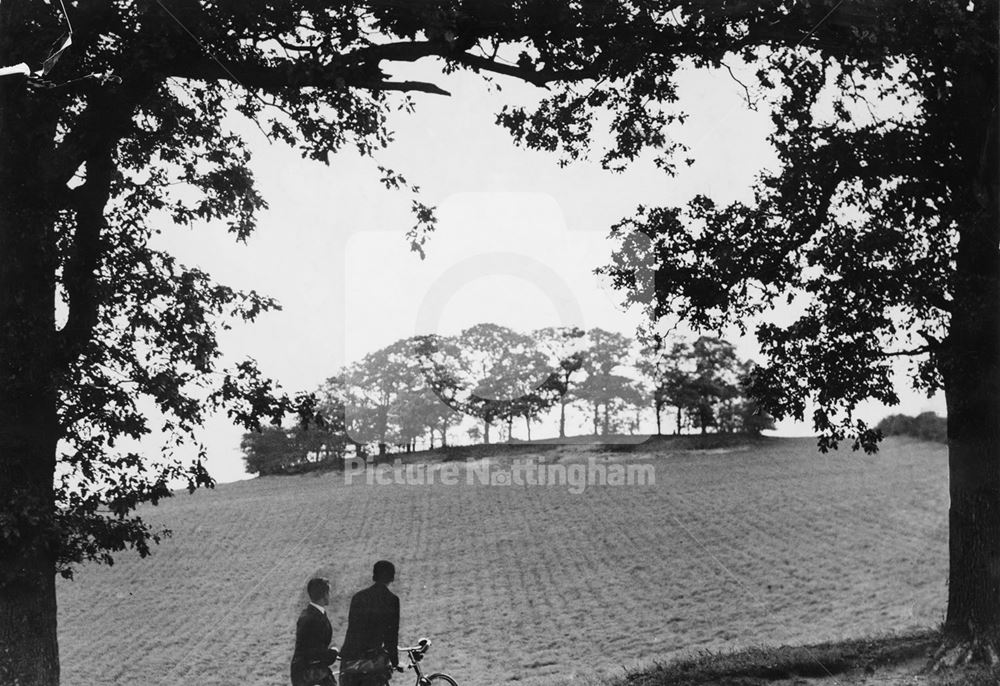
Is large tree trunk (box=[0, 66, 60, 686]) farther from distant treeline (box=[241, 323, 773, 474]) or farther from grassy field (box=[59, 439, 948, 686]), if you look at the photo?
distant treeline (box=[241, 323, 773, 474])

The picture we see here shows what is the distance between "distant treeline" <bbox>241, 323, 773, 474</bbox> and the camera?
1786 centimetres

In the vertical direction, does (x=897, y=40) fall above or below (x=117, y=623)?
above

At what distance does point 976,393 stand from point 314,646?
9.37 meters

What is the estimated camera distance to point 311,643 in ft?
26.2

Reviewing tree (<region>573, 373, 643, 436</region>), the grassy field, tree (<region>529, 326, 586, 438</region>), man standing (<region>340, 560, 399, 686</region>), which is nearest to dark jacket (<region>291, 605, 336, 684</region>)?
man standing (<region>340, 560, 399, 686</region>)

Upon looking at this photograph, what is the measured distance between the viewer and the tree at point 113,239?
8.05m

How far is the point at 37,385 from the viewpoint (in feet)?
26.9

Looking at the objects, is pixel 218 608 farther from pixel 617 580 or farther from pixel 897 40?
pixel 897 40

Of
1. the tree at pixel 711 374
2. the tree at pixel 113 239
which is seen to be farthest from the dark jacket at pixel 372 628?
the tree at pixel 711 374

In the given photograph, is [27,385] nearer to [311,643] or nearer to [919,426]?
[311,643]

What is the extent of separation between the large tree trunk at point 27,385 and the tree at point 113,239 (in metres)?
0.02

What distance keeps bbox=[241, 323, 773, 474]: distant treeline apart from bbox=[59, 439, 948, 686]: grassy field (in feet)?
6.95

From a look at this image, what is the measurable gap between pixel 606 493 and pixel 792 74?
20.1m

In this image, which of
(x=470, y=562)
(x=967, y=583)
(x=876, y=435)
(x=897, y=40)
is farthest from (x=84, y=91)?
(x=470, y=562)
